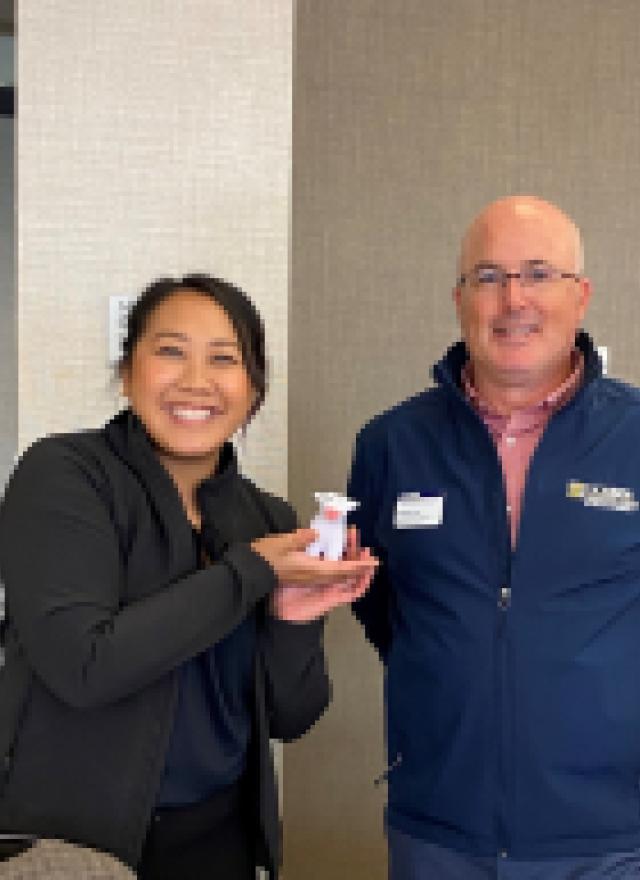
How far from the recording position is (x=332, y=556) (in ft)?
5.21

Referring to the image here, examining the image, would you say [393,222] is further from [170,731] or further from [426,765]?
[170,731]

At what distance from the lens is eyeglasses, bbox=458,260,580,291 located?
1.80 metres

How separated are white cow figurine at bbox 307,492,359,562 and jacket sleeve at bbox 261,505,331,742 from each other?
0.11 m

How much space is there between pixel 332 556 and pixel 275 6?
1388mm

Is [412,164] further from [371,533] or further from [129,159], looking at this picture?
[371,533]

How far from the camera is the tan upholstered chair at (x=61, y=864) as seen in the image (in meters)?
1.21

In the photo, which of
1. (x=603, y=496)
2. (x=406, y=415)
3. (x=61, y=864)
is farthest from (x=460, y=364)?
(x=61, y=864)

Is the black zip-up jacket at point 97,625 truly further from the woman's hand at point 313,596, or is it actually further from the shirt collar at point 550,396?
the shirt collar at point 550,396

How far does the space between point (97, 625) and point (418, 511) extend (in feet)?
2.19

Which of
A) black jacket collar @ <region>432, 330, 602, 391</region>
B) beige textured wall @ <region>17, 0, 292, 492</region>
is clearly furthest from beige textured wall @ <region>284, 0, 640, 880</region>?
black jacket collar @ <region>432, 330, 602, 391</region>

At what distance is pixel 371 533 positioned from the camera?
6.50 feet

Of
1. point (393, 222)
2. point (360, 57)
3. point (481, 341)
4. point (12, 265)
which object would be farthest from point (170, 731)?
point (12, 265)

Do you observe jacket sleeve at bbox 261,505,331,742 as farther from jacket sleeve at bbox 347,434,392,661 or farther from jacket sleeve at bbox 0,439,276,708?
jacket sleeve at bbox 347,434,392,661

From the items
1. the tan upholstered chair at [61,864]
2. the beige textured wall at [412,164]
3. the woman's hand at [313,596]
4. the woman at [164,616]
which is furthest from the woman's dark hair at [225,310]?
the beige textured wall at [412,164]
